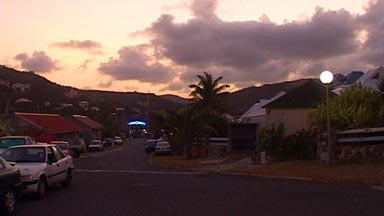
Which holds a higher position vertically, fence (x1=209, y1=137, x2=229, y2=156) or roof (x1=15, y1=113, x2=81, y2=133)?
roof (x1=15, y1=113, x2=81, y2=133)

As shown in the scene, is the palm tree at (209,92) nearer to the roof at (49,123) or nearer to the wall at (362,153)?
the roof at (49,123)

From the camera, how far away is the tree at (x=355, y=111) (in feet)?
89.8

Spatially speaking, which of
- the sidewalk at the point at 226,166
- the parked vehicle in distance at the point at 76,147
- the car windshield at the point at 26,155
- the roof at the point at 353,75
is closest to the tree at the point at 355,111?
the sidewalk at the point at 226,166

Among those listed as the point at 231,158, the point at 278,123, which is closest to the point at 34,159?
the point at 278,123

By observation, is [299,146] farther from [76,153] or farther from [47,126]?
[47,126]

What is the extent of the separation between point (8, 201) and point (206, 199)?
5313 mm

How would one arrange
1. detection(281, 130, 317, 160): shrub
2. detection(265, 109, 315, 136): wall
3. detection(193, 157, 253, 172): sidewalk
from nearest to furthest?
detection(281, 130, 317, 160): shrub → detection(193, 157, 253, 172): sidewalk → detection(265, 109, 315, 136): wall

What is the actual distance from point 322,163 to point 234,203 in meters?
13.0

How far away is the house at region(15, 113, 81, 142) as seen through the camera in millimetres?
59997

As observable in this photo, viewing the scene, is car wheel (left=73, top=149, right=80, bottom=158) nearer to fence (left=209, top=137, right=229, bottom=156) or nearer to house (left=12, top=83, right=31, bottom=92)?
fence (left=209, top=137, right=229, bottom=156)

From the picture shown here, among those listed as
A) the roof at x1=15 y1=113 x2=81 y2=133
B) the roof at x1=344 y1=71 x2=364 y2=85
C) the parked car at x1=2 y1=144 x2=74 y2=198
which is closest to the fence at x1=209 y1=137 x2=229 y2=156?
the parked car at x1=2 y1=144 x2=74 y2=198

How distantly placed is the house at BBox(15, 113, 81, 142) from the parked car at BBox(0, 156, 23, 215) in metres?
40.5

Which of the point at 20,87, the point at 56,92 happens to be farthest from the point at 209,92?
the point at 56,92

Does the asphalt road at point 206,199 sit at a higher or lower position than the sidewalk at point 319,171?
lower
